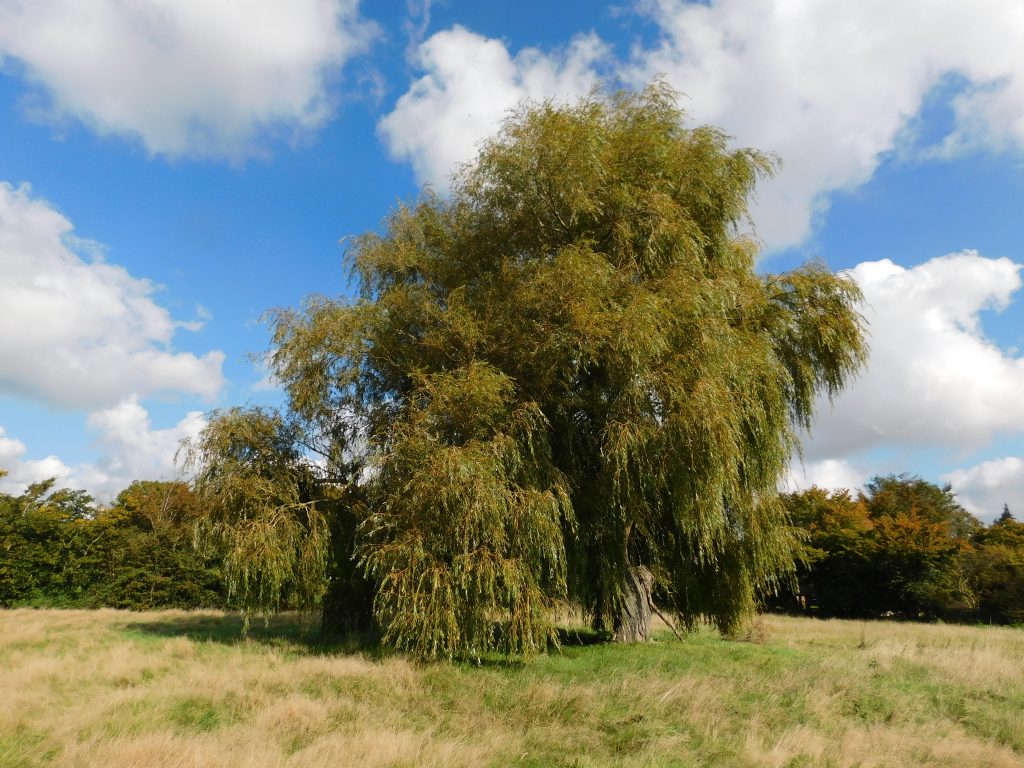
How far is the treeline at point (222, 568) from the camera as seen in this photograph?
21266 millimetres

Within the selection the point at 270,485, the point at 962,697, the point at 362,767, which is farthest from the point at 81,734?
the point at 962,697

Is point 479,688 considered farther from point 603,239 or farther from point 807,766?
point 603,239

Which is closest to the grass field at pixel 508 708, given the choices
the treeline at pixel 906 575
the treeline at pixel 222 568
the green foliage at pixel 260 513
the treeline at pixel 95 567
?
the green foliage at pixel 260 513

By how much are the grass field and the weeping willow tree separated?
1.41 metres

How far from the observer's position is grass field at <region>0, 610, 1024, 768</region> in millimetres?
5707

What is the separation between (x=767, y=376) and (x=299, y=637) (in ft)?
35.6

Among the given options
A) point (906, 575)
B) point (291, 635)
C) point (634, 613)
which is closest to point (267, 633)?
point (291, 635)

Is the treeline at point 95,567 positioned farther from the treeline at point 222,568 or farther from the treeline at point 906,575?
the treeline at point 906,575

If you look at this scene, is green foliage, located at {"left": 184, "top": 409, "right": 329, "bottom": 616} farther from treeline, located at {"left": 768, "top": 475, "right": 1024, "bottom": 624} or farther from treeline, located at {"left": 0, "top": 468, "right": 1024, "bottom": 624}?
treeline, located at {"left": 768, "top": 475, "right": 1024, "bottom": 624}

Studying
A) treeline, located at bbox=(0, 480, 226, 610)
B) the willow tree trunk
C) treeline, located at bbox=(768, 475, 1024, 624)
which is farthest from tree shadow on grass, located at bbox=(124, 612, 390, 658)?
treeline, located at bbox=(768, 475, 1024, 624)

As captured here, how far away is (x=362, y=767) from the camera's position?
17.0 ft

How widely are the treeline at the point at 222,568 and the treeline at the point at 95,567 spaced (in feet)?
0.11

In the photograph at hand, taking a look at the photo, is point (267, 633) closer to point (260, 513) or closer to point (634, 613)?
point (260, 513)

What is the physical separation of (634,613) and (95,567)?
61.4 feet
